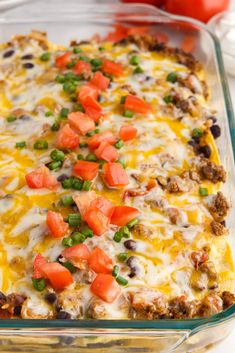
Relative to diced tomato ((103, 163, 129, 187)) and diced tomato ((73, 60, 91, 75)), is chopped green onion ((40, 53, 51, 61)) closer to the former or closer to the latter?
diced tomato ((73, 60, 91, 75))

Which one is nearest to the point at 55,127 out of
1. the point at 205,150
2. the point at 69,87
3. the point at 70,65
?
the point at 69,87

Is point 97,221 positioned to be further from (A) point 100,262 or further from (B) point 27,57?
(B) point 27,57

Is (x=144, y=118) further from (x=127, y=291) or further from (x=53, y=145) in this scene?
(x=127, y=291)

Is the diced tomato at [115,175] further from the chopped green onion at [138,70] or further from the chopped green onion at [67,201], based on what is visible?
the chopped green onion at [138,70]

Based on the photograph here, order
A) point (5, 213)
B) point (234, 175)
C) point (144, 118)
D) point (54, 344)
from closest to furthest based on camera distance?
1. point (54, 344)
2. point (5, 213)
3. point (234, 175)
4. point (144, 118)

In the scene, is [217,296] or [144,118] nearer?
[217,296]

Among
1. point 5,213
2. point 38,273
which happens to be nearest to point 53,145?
point 5,213

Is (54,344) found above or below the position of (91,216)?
below
